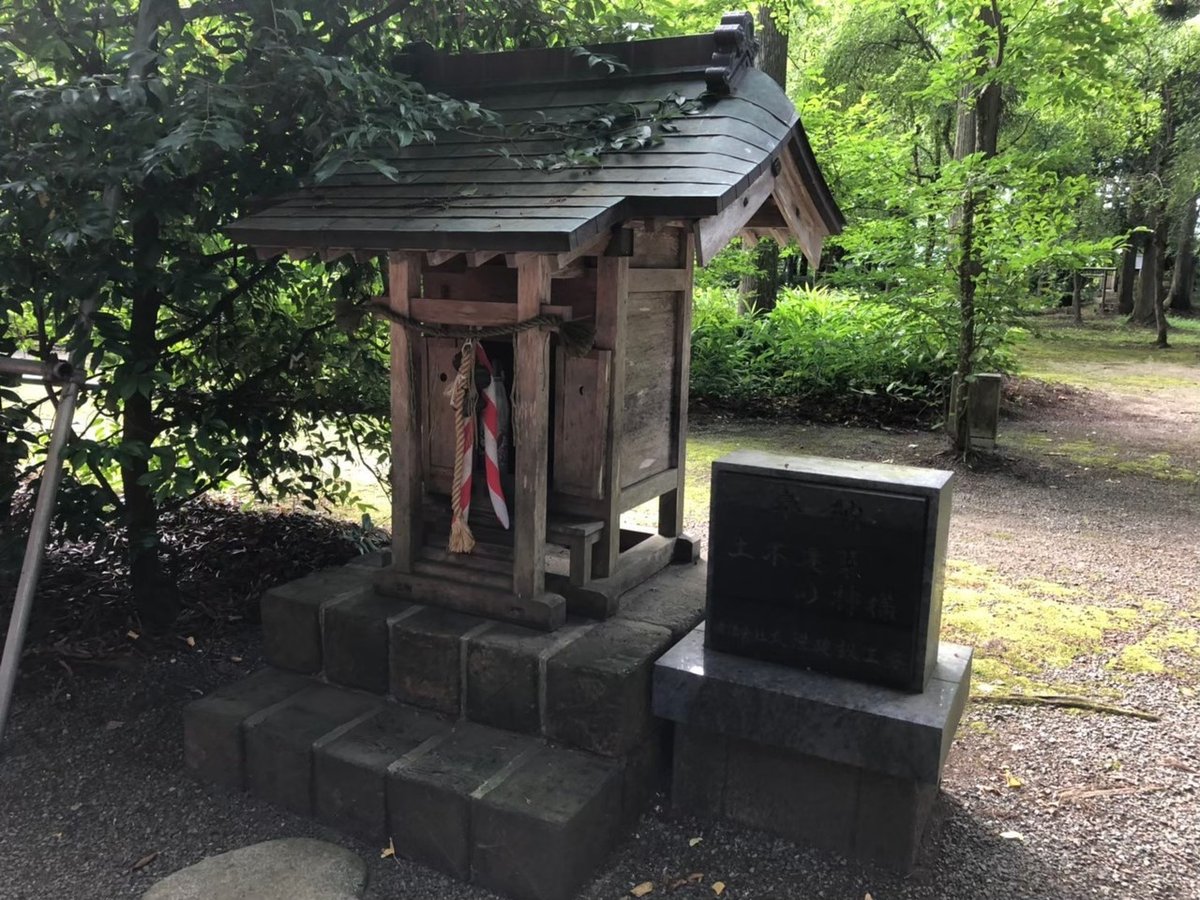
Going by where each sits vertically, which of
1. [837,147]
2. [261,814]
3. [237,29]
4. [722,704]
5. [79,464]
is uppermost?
[837,147]

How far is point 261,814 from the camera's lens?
11.0 ft

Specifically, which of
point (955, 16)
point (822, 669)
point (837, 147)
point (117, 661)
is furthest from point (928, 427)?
point (117, 661)

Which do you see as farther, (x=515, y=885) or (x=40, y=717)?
(x=40, y=717)

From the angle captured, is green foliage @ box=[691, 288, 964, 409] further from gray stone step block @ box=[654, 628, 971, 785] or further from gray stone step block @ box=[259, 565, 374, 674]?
gray stone step block @ box=[259, 565, 374, 674]

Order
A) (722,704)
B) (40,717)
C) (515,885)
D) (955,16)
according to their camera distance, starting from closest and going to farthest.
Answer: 1. (515,885)
2. (722,704)
3. (40,717)
4. (955,16)

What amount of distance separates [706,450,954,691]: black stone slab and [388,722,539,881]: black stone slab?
92 cm

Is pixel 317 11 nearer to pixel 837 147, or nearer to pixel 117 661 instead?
pixel 117 661

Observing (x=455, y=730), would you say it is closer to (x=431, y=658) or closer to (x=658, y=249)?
(x=431, y=658)

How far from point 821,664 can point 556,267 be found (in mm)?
1737

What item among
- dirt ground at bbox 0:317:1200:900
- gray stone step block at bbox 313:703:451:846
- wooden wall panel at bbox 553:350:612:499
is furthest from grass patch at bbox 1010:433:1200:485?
gray stone step block at bbox 313:703:451:846

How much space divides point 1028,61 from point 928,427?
13.9 ft

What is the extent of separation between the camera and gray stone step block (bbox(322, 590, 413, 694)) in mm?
3596

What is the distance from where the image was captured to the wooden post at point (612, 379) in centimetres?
350

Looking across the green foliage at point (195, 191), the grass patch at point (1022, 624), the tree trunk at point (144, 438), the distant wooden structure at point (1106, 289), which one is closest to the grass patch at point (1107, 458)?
the grass patch at point (1022, 624)
